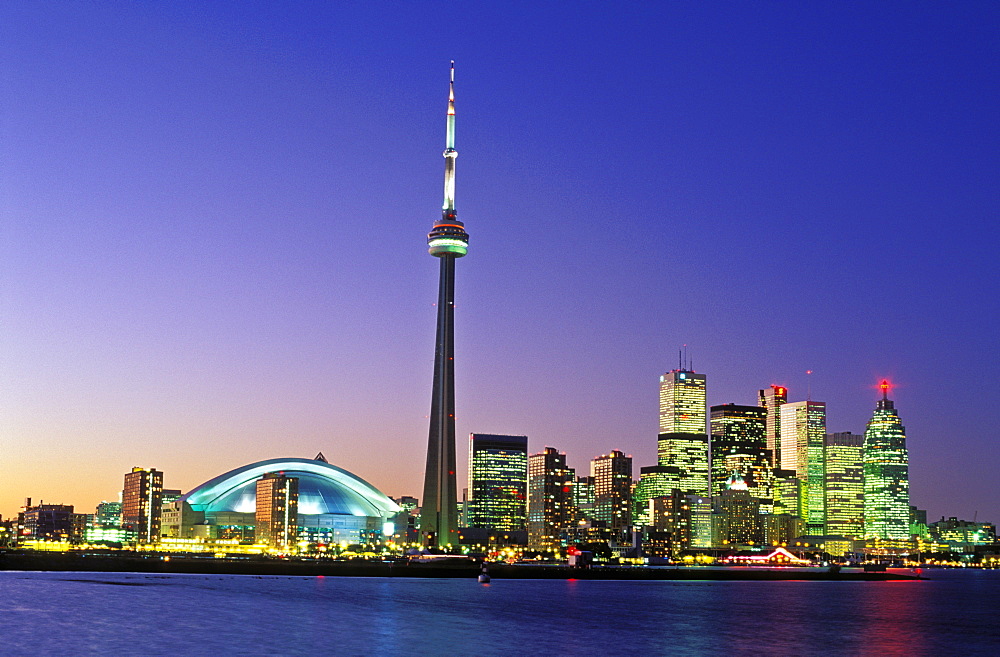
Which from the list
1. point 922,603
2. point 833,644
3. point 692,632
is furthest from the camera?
point 922,603

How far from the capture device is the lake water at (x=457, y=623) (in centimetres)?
Result: 7900

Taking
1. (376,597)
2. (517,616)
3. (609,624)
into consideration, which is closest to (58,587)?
(376,597)

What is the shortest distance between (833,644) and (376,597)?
68.4m

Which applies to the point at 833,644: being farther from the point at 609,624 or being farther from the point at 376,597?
the point at 376,597

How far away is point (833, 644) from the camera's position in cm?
Result: 8869

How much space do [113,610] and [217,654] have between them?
133ft

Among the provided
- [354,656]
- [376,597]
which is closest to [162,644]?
[354,656]

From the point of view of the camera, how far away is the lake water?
7900 cm

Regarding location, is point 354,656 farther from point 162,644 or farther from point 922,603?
point 922,603

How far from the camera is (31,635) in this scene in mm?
81438

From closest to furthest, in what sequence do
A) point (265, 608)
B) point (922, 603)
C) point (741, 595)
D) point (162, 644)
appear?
point (162, 644) < point (265, 608) < point (922, 603) < point (741, 595)

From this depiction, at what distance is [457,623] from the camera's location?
100 metres

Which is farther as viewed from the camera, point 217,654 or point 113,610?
point 113,610

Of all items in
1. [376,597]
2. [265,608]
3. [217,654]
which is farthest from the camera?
[376,597]
